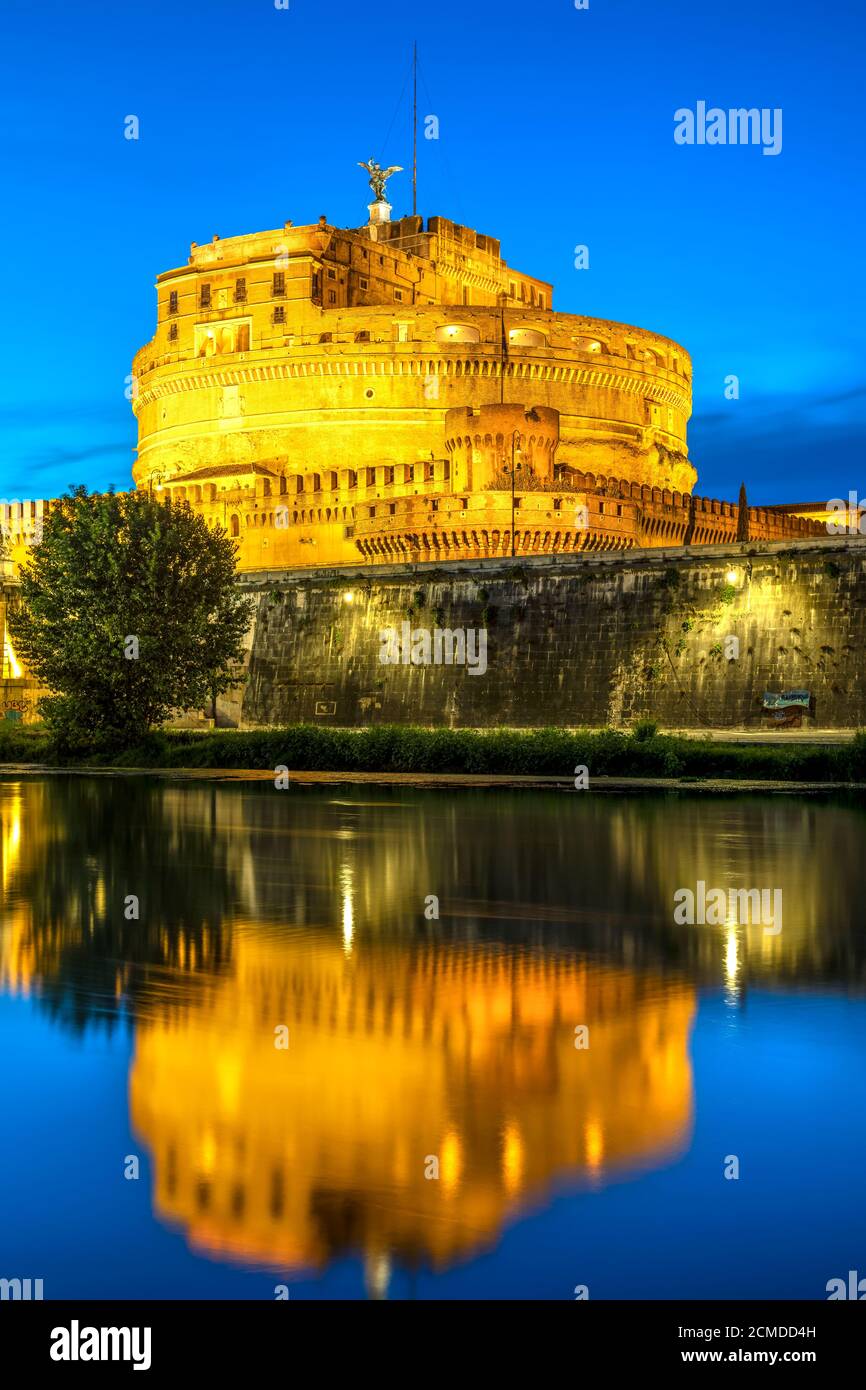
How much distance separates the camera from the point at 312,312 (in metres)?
68.8

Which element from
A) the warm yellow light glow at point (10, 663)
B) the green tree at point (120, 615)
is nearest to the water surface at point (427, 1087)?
the green tree at point (120, 615)

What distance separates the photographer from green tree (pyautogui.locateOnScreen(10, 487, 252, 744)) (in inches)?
1321

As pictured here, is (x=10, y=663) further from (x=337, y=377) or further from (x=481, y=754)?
(x=337, y=377)

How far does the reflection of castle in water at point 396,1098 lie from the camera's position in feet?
15.8

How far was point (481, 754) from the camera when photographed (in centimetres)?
3091

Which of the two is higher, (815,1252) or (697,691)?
(697,691)

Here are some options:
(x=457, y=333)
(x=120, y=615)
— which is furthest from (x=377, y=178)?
(x=120, y=615)

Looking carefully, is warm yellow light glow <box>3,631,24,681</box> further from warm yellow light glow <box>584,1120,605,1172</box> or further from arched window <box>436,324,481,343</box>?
warm yellow light glow <box>584,1120,605,1172</box>

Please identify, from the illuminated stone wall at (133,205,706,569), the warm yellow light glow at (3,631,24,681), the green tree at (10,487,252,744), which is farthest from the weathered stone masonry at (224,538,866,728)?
the illuminated stone wall at (133,205,706,569)

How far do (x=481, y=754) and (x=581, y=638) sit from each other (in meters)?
7.97
